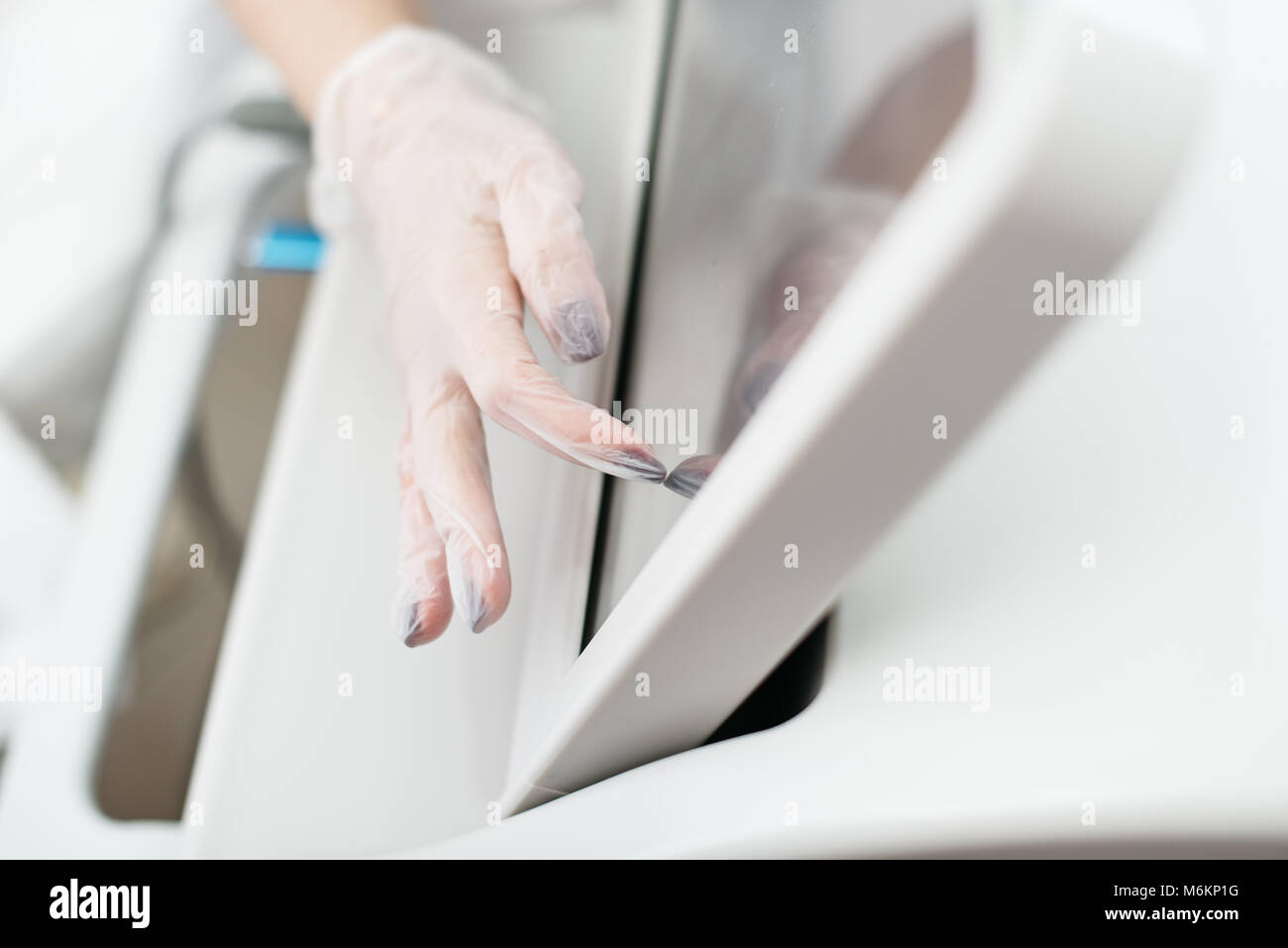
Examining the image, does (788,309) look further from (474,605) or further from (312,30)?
(312,30)

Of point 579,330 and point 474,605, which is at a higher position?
point 579,330

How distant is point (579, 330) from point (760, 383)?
8 centimetres

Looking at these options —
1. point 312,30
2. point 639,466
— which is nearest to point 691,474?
point 639,466

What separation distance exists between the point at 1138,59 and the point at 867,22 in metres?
0.49

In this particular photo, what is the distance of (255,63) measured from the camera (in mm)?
818

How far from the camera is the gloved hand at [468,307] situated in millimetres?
366

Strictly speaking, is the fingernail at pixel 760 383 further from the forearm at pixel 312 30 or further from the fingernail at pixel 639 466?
the forearm at pixel 312 30

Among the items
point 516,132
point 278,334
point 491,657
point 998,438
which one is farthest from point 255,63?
point 998,438

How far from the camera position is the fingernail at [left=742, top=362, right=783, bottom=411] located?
1.15ft

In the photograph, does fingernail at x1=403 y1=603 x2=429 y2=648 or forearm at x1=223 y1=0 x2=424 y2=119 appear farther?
forearm at x1=223 y1=0 x2=424 y2=119

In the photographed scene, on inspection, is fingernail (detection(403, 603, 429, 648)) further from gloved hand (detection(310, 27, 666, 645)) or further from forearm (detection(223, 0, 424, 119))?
forearm (detection(223, 0, 424, 119))

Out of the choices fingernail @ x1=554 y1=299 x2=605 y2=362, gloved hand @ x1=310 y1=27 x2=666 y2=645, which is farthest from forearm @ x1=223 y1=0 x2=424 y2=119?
fingernail @ x1=554 y1=299 x2=605 y2=362

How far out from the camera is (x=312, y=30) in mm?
627

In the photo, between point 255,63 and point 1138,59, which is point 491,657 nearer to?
point 1138,59
